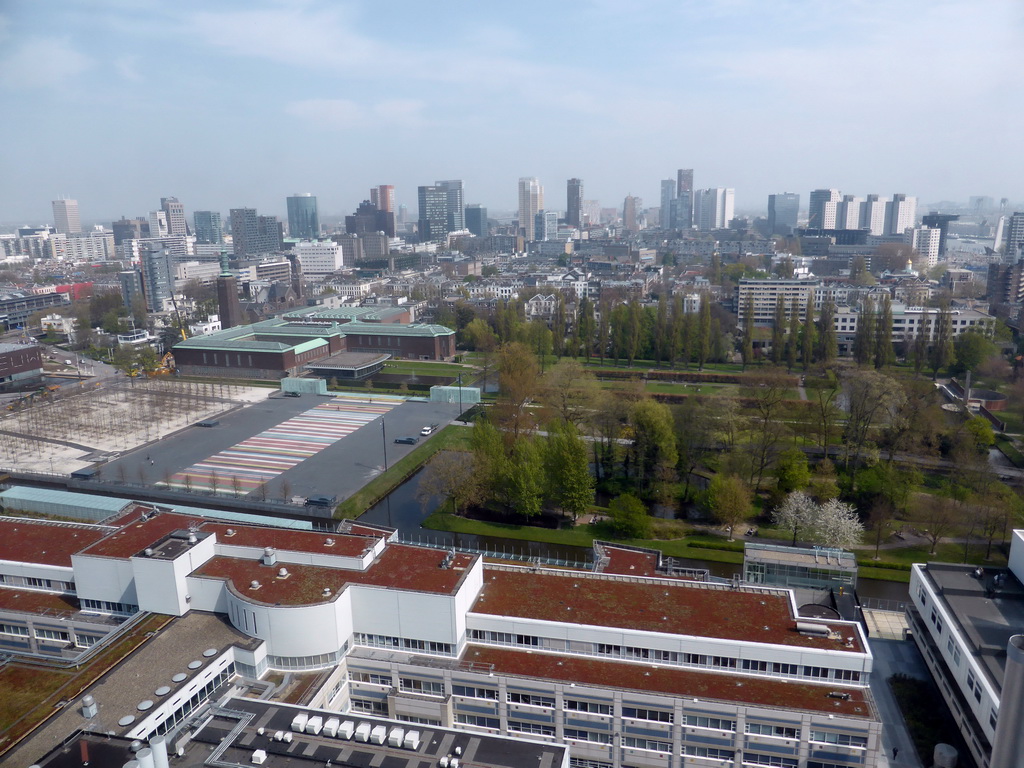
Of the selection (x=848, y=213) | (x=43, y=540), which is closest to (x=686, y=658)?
(x=43, y=540)

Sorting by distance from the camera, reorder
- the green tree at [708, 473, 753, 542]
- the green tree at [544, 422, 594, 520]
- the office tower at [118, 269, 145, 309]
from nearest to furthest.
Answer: the green tree at [708, 473, 753, 542], the green tree at [544, 422, 594, 520], the office tower at [118, 269, 145, 309]

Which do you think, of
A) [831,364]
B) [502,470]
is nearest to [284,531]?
[502,470]

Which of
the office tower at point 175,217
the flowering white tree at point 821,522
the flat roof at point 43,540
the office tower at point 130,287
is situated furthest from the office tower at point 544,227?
the flat roof at point 43,540

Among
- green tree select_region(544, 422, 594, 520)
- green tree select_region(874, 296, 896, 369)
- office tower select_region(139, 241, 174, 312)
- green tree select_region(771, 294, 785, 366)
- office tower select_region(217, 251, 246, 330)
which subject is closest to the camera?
green tree select_region(544, 422, 594, 520)

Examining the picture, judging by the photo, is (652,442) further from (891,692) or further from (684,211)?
(684,211)

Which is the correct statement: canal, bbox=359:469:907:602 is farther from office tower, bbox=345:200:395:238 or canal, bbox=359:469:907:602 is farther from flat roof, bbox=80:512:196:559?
office tower, bbox=345:200:395:238

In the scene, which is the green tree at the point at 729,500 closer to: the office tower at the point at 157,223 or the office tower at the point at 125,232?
the office tower at the point at 125,232

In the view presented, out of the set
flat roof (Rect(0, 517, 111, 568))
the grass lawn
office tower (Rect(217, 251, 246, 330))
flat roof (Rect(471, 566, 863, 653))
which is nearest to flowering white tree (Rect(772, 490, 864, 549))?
flat roof (Rect(471, 566, 863, 653))
